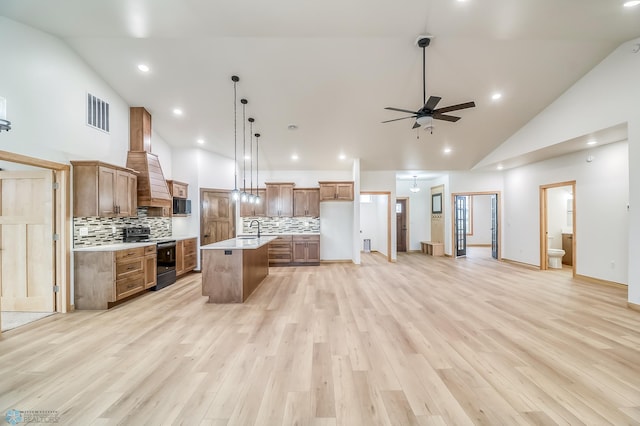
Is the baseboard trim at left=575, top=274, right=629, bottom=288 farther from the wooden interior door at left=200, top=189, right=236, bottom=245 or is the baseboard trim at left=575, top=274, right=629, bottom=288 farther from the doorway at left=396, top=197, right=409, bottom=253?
the wooden interior door at left=200, top=189, right=236, bottom=245

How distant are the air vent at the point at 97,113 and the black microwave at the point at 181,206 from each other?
1862mm

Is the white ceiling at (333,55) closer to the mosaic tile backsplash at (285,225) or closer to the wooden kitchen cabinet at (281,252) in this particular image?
A: the mosaic tile backsplash at (285,225)

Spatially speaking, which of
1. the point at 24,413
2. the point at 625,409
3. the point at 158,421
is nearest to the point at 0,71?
the point at 24,413

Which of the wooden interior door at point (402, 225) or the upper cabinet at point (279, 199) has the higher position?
the upper cabinet at point (279, 199)

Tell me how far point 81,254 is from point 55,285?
513 millimetres

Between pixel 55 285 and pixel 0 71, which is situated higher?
pixel 0 71

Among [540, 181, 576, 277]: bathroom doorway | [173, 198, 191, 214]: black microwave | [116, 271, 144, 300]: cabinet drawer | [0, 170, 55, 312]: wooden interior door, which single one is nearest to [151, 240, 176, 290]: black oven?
[116, 271, 144, 300]: cabinet drawer

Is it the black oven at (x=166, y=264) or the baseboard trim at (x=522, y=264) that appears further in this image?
the baseboard trim at (x=522, y=264)

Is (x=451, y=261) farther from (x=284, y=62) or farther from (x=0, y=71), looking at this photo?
(x=0, y=71)

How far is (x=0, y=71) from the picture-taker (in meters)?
2.91

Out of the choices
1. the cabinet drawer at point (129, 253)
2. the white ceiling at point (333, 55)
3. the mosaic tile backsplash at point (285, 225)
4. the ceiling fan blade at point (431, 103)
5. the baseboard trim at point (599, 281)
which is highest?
the white ceiling at point (333, 55)

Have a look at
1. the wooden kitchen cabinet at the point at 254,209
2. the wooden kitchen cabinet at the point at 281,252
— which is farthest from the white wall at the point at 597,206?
the wooden kitchen cabinet at the point at 254,209

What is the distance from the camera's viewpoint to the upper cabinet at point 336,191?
7.01 m

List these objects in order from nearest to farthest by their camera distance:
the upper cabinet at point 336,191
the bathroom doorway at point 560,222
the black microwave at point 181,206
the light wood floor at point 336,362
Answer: the light wood floor at point 336,362, the black microwave at point 181,206, the bathroom doorway at point 560,222, the upper cabinet at point 336,191
